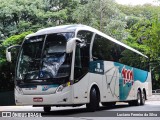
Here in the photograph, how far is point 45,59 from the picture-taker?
11.5 m

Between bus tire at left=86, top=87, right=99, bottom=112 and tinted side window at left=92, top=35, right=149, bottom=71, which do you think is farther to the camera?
tinted side window at left=92, top=35, right=149, bottom=71

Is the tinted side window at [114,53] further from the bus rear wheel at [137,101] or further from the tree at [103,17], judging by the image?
the tree at [103,17]

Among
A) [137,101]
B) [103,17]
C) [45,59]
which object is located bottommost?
[137,101]

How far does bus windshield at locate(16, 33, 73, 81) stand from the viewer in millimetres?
11281

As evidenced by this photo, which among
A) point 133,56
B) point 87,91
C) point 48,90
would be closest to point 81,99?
point 87,91

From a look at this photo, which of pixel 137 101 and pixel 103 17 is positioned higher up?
pixel 103 17

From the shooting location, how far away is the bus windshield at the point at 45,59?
1128 cm

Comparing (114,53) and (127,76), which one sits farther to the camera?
(127,76)

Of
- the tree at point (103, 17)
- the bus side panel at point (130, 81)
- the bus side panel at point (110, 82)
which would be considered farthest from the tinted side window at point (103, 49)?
the tree at point (103, 17)

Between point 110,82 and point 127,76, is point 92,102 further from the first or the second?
point 127,76

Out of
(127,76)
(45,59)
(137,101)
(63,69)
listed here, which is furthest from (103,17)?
(63,69)

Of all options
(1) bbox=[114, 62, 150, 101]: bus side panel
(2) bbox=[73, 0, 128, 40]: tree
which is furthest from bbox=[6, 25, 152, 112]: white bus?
(2) bbox=[73, 0, 128, 40]: tree

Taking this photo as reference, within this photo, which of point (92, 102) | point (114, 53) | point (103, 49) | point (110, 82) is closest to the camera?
point (92, 102)

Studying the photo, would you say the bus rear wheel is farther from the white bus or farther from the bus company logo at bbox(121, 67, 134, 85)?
the white bus
